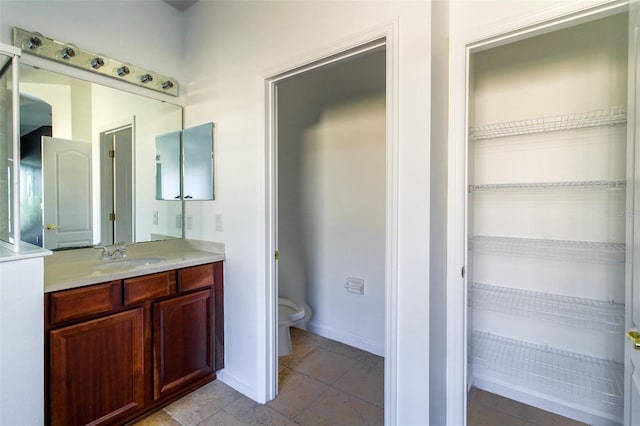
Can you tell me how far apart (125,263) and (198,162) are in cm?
86

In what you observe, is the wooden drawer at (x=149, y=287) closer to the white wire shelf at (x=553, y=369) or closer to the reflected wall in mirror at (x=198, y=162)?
the reflected wall in mirror at (x=198, y=162)

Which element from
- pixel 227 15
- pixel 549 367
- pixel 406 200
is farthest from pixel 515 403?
pixel 227 15

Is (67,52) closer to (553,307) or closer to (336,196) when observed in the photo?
(336,196)

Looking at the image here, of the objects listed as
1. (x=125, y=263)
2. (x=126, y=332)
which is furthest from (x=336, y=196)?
(x=126, y=332)

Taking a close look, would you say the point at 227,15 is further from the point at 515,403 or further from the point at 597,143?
the point at 515,403

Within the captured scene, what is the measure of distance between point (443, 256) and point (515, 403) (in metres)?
1.28

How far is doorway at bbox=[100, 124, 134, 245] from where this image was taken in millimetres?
2104

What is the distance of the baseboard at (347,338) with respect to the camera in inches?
99.7

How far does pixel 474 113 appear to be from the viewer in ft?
6.77

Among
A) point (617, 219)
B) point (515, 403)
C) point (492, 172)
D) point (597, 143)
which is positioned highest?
point (597, 143)

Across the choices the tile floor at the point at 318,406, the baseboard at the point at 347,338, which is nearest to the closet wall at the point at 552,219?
the tile floor at the point at 318,406

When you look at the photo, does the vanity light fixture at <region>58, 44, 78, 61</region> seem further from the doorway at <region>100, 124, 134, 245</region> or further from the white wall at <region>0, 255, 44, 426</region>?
the white wall at <region>0, 255, 44, 426</region>

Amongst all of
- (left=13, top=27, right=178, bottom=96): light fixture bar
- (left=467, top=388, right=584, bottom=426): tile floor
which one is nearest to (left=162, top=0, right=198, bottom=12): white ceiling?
(left=13, top=27, right=178, bottom=96): light fixture bar

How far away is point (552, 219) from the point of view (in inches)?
73.8
